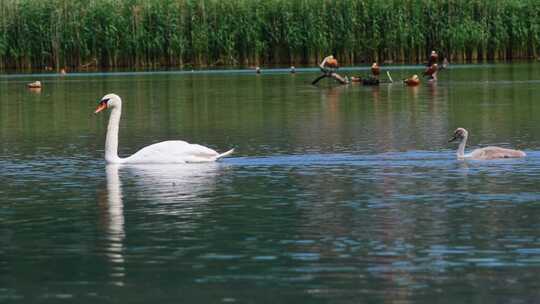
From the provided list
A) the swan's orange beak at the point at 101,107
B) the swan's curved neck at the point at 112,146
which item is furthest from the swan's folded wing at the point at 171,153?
the swan's orange beak at the point at 101,107

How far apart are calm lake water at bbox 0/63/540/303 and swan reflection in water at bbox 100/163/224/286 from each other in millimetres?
28

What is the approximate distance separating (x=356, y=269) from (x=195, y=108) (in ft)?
83.4

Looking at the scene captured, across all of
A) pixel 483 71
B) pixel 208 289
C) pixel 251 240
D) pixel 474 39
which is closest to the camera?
pixel 208 289

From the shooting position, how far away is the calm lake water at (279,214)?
11.1 metres

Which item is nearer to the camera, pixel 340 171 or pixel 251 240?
pixel 251 240

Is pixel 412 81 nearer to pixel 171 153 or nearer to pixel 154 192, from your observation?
pixel 171 153

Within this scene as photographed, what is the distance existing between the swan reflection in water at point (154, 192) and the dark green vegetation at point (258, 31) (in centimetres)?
4079

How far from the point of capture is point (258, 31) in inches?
2430

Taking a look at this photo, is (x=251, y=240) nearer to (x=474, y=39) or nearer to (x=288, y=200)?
(x=288, y=200)

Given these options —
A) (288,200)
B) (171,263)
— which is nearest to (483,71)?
(288,200)

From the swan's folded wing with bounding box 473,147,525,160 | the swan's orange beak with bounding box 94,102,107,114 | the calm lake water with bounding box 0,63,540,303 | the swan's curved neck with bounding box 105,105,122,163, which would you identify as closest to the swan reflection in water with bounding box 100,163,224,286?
the calm lake water with bounding box 0,63,540,303

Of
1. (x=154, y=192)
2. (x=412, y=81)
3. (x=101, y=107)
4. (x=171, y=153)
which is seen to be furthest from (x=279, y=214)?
(x=412, y=81)

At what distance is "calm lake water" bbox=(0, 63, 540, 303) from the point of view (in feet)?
36.3

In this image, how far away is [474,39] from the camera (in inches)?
2388
